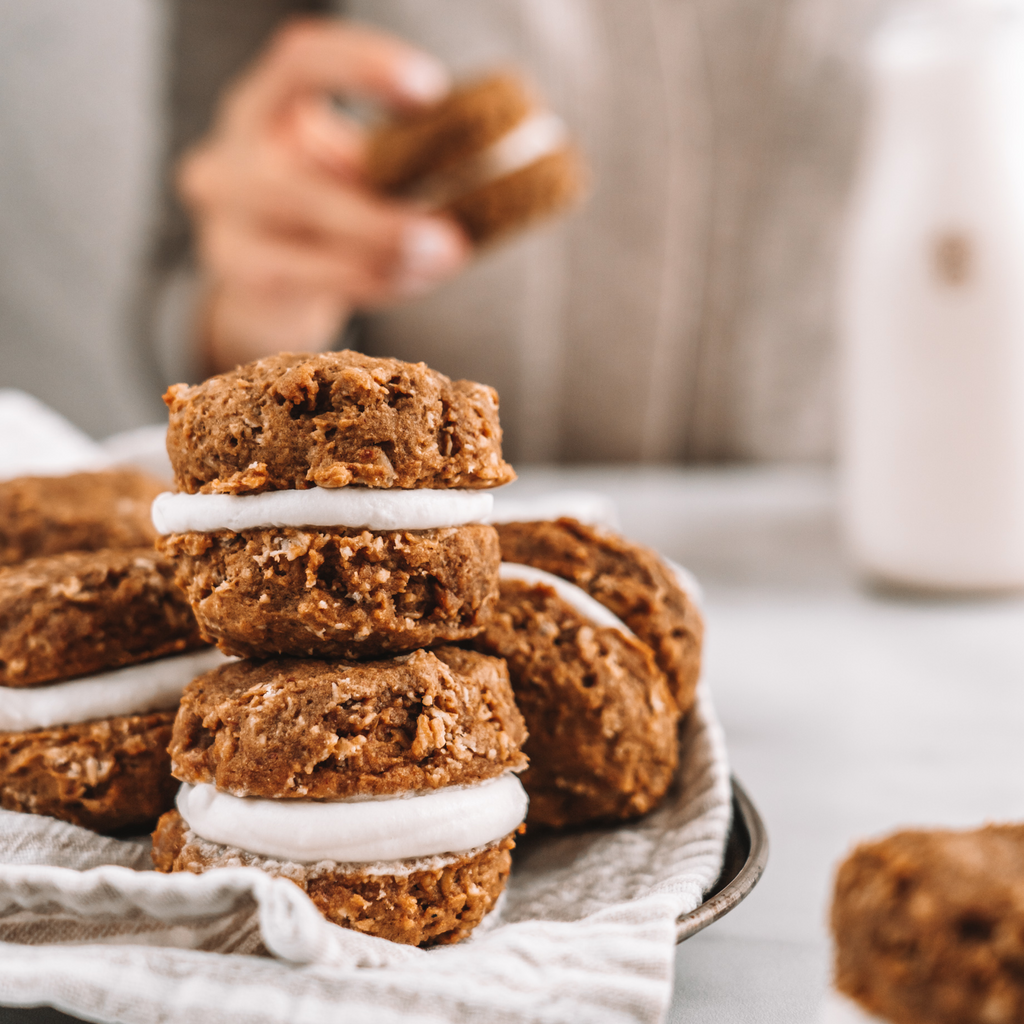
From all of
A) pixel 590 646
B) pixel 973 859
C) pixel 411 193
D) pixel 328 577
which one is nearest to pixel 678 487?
pixel 411 193

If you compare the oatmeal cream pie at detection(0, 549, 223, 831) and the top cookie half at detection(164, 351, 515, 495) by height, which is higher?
the top cookie half at detection(164, 351, 515, 495)

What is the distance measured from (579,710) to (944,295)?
974mm

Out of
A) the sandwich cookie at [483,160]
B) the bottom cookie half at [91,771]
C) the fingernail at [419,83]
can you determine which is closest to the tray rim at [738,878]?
the bottom cookie half at [91,771]

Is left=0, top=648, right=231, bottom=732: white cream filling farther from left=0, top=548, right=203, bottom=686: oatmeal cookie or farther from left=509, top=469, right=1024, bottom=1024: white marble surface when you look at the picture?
left=509, top=469, right=1024, bottom=1024: white marble surface

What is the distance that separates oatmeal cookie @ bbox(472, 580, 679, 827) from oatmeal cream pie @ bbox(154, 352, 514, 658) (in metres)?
0.11

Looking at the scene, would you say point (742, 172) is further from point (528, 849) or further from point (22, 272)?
point (528, 849)

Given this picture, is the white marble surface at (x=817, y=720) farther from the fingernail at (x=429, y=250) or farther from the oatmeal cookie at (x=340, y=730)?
the fingernail at (x=429, y=250)

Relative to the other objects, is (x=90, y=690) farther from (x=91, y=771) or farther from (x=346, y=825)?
(x=346, y=825)

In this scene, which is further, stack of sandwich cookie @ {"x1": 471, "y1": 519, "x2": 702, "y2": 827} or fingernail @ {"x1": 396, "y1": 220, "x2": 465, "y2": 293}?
fingernail @ {"x1": 396, "y1": 220, "x2": 465, "y2": 293}

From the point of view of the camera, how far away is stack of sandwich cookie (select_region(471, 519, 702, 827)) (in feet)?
2.26

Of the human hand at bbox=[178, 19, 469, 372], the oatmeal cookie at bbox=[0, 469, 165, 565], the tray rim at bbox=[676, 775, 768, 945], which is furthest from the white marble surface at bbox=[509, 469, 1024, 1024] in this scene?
the human hand at bbox=[178, 19, 469, 372]

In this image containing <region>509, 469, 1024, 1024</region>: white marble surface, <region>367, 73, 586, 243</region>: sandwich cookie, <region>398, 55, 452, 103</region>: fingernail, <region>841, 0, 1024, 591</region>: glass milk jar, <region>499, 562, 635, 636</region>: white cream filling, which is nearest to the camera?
<region>509, 469, 1024, 1024</region>: white marble surface

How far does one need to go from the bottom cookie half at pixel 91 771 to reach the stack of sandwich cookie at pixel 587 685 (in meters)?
0.23

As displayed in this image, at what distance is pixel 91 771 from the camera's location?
0.65 m
